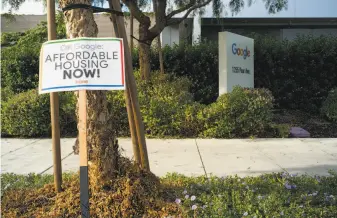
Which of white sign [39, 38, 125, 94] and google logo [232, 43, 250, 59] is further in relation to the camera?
google logo [232, 43, 250, 59]

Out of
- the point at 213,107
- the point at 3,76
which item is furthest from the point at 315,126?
the point at 3,76

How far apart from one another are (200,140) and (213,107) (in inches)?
34.7

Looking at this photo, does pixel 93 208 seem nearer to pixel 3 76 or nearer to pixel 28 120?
pixel 28 120

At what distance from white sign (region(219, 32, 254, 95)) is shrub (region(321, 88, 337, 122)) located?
2153 millimetres

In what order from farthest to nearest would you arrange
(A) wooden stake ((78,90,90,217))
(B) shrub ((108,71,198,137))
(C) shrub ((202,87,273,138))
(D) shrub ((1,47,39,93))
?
(D) shrub ((1,47,39,93)) → (B) shrub ((108,71,198,137)) → (C) shrub ((202,87,273,138)) → (A) wooden stake ((78,90,90,217))

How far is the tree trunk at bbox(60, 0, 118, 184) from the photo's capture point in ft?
12.2

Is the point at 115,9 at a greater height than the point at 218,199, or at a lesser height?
greater

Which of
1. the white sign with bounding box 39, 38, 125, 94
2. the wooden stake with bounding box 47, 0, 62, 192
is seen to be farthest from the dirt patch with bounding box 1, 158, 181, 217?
the white sign with bounding box 39, 38, 125, 94

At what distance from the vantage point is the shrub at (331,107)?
10.1m

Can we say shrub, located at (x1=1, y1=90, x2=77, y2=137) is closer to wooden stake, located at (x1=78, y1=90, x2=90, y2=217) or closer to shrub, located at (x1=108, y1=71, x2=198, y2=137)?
shrub, located at (x1=108, y1=71, x2=198, y2=137)

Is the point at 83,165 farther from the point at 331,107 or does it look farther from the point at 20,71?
the point at 20,71

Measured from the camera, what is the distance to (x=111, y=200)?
12.1ft

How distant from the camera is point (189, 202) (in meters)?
3.77

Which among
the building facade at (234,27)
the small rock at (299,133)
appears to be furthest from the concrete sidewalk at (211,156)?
the building facade at (234,27)
